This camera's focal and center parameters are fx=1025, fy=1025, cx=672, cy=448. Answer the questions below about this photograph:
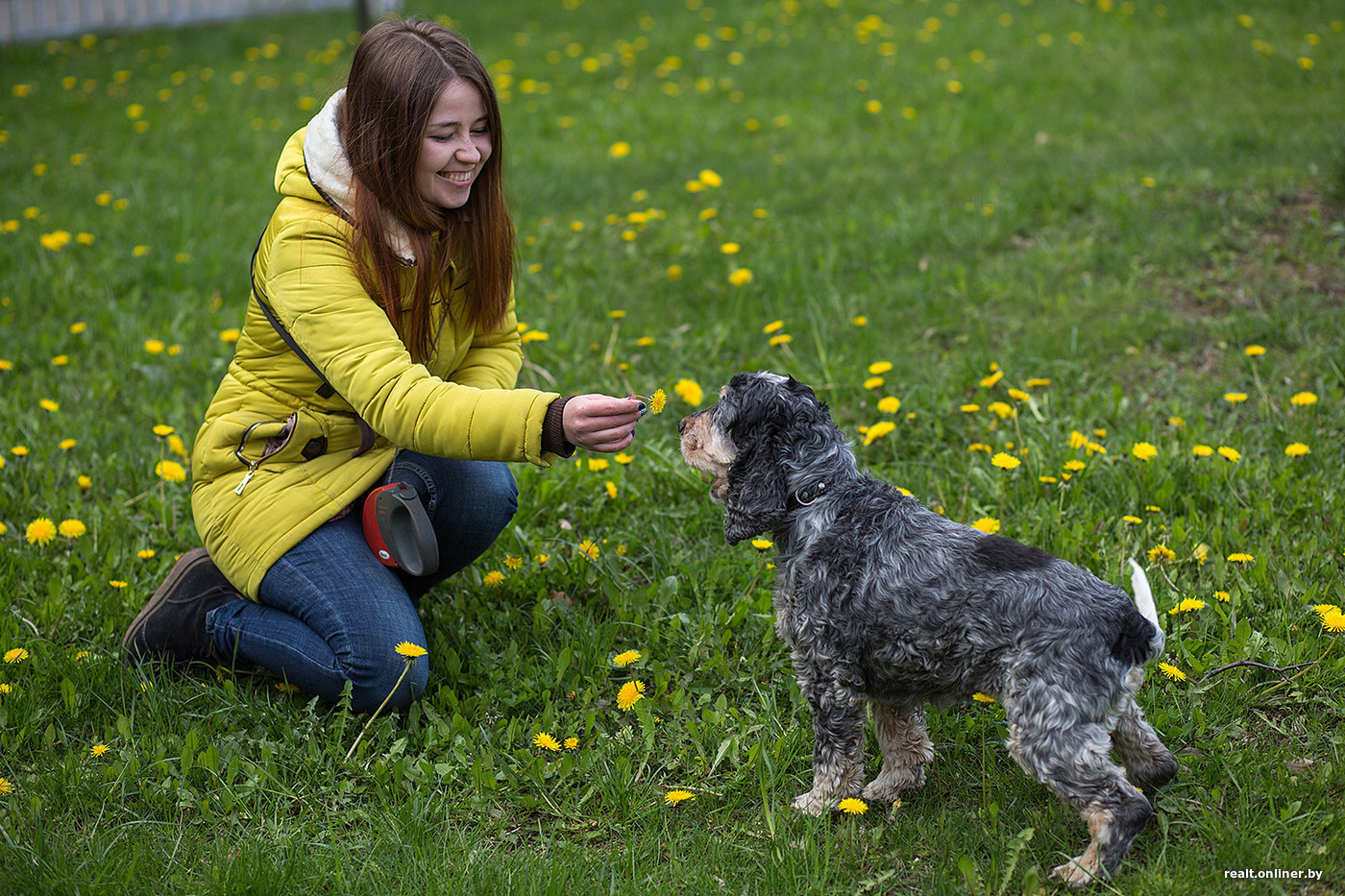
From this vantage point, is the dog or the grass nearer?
the dog

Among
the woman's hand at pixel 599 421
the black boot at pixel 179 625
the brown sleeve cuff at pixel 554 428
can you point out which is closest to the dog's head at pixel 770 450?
the woman's hand at pixel 599 421

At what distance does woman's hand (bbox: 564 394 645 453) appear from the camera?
2797 millimetres

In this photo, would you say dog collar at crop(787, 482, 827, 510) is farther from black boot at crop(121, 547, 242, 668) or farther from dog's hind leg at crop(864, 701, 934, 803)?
black boot at crop(121, 547, 242, 668)

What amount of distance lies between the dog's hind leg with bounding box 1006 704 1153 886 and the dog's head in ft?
2.63

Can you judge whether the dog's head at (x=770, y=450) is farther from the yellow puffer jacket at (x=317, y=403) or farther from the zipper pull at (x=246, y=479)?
the zipper pull at (x=246, y=479)

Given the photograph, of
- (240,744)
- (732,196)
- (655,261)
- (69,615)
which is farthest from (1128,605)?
(732,196)

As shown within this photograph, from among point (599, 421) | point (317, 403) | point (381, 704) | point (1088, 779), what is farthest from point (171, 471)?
point (1088, 779)

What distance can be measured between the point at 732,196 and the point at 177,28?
9277 mm

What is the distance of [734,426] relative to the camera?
2.91 meters

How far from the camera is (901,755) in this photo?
2.90m

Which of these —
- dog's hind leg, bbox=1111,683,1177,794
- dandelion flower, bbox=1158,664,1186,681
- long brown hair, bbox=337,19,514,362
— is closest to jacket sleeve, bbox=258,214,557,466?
long brown hair, bbox=337,19,514,362

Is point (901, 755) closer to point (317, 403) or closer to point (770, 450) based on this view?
point (770, 450)

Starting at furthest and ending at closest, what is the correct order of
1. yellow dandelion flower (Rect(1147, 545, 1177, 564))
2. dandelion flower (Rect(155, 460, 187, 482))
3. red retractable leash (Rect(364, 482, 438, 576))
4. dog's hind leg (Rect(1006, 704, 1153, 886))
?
dandelion flower (Rect(155, 460, 187, 482)) < yellow dandelion flower (Rect(1147, 545, 1177, 564)) < red retractable leash (Rect(364, 482, 438, 576)) < dog's hind leg (Rect(1006, 704, 1153, 886))

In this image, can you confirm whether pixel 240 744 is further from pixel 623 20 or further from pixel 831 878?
pixel 623 20
